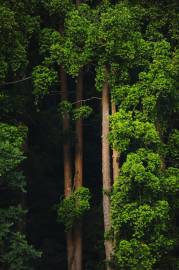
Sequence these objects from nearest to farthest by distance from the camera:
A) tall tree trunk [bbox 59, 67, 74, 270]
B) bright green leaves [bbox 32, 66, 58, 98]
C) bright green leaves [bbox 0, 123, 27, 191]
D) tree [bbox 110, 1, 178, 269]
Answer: bright green leaves [bbox 0, 123, 27, 191] < tree [bbox 110, 1, 178, 269] < bright green leaves [bbox 32, 66, 58, 98] < tall tree trunk [bbox 59, 67, 74, 270]

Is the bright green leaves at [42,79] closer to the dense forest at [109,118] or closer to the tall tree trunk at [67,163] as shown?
the dense forest at [109,118]

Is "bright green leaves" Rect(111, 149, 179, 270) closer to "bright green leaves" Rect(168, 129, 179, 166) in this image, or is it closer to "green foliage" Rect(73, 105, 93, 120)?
"bright green leaves" Rect(168, 129, 179, 166)

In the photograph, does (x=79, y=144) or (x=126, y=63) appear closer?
(x=126, y=63)

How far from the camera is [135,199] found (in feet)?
58.2

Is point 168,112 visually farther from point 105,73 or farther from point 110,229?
point 110,229

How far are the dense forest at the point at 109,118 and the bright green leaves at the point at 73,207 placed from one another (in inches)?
1.1

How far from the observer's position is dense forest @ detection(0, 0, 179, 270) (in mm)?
17234

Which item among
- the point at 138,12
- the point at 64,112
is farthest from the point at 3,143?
the point at 138,12

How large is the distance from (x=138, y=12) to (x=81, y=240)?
662 centimetres

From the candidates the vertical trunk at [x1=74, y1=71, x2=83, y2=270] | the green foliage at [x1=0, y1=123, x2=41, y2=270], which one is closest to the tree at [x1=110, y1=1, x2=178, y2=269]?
the vertical trunk at [x1=74, y1=71, x2=83, y2=270]

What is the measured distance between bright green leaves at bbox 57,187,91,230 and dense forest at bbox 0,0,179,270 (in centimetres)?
3

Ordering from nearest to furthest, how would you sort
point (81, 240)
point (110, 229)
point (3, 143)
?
1. point (3, 143)
2. point (110, 229)
3. point (81, 240)

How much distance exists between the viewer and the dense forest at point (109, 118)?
17234 mm

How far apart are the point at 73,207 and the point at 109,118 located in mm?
2594
